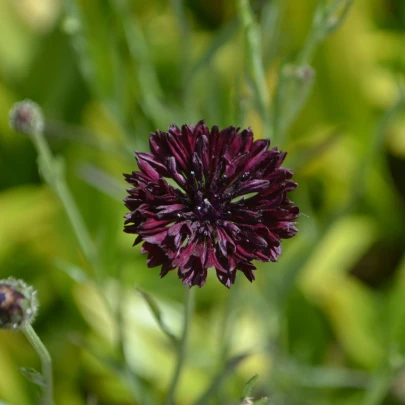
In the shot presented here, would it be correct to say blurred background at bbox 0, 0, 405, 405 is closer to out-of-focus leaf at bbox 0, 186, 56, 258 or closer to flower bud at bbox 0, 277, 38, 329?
out-of-focus leaf at bbox 0, 186, 56, 258

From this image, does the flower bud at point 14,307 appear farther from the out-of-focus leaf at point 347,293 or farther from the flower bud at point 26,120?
the out-of-focus leaf at point 347,293

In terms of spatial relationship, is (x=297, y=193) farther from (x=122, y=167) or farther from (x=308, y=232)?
(x=122, y=167)

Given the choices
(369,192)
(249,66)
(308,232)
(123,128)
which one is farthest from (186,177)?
(369,192)

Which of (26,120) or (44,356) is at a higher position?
(26,120)

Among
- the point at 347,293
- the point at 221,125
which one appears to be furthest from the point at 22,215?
the point at 347,293

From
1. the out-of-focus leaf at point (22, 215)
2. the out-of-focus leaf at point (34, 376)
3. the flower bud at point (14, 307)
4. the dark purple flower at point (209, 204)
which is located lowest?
the out-of-focus leaf at point (34, 376)

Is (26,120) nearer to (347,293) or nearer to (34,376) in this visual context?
(34,376)

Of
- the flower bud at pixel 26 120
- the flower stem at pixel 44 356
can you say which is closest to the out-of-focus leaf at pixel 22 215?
the flower bud at pixel 26 120
